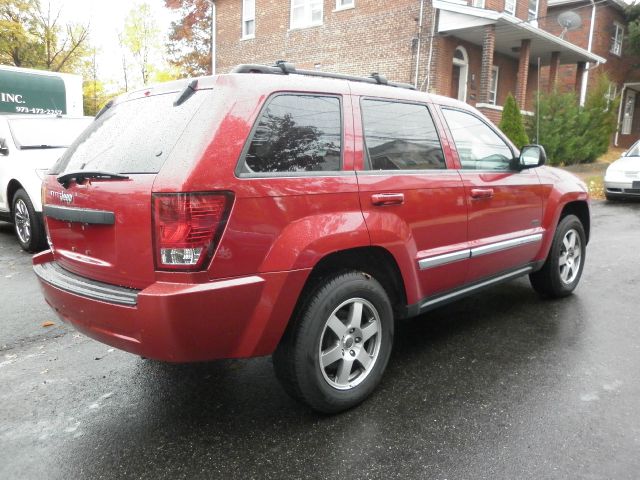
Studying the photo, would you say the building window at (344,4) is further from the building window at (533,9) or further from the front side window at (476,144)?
the front side window at (476,144)

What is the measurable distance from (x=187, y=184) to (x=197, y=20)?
31180 mm

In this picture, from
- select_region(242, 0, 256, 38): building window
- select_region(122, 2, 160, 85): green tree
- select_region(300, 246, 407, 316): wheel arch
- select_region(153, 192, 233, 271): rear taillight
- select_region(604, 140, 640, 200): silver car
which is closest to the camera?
select_region(153, 192, 233, 271): rear taillight

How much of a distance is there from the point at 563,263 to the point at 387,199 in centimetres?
267

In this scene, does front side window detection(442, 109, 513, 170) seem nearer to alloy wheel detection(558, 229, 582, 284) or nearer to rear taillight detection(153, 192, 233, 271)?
alloy wheel detection(558, 229, 582, 284)

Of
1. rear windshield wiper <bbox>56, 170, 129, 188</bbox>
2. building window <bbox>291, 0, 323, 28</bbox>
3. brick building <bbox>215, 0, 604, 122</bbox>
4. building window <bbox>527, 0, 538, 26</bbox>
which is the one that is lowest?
rear windshield wiper <bbox>56, 170, 129, 188</bbox>

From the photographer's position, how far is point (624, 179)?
11.5 m

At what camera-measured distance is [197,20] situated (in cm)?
3017

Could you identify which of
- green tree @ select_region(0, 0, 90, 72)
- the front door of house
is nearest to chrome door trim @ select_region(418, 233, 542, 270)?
the front door of house

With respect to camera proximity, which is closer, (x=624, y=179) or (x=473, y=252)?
(x=473, y=252)

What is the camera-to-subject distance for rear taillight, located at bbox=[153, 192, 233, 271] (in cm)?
231

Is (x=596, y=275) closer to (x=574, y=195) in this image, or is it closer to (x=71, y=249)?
(x=574, y=195)

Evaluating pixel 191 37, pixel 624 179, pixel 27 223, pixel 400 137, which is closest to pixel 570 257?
pixel 400 137

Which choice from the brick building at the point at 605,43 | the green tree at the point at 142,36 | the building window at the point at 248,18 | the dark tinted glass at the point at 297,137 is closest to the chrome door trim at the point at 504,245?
the dark tinted glass at the point at 297,137

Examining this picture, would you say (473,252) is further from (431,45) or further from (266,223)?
(431,45)
